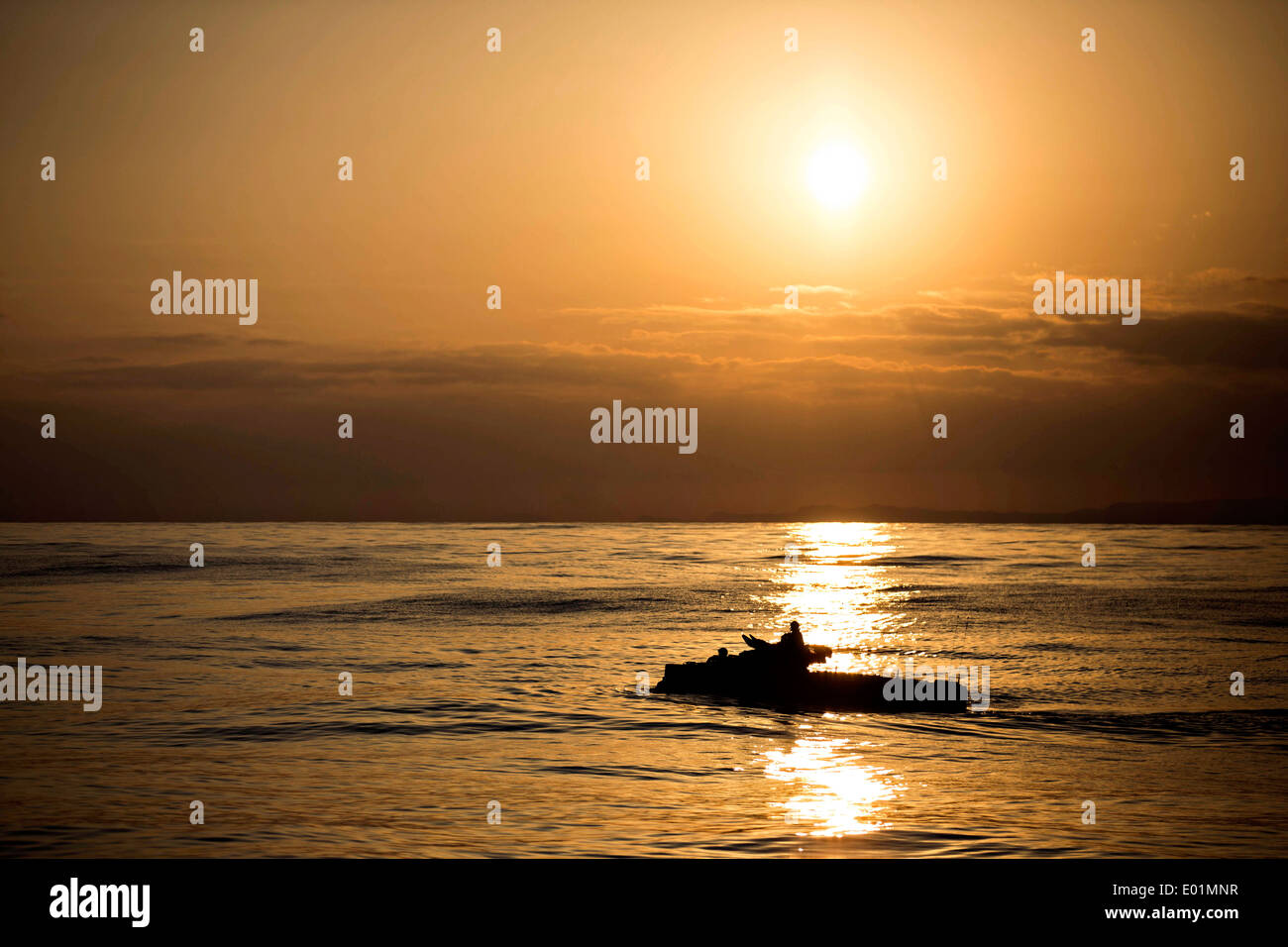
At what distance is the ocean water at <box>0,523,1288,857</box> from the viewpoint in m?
15.5

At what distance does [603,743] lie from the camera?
889 inches

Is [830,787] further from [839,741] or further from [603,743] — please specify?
[603,743]

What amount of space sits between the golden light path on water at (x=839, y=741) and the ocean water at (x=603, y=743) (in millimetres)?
119

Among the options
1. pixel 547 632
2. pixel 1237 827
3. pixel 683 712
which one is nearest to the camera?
pixel 1237 827

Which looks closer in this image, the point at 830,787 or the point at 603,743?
the point at 830,787

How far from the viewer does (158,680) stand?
31047 millimetres

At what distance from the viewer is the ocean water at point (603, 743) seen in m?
15.5

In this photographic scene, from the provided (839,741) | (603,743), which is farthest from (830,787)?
(603,743)

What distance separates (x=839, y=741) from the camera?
23062 millimetres

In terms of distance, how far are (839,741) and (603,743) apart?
5.58 meters

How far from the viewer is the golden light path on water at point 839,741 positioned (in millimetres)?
16484
